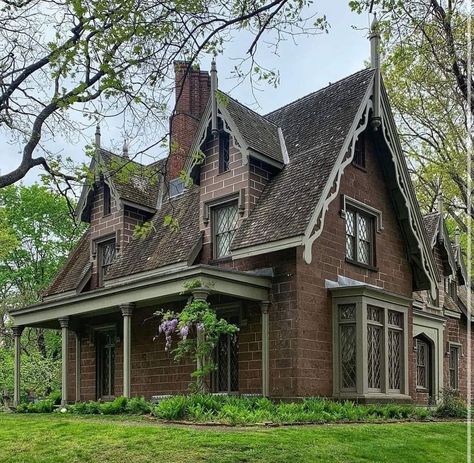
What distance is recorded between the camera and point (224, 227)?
60.3 feet

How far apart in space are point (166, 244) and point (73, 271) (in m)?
5.62

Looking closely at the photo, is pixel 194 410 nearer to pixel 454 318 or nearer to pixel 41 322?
pixel 41 322

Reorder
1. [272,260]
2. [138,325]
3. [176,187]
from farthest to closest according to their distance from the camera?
1. [176,187]
2. [138,325]
3. [272,260]

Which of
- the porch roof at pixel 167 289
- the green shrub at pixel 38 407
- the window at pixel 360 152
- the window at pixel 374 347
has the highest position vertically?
the window at pixel 360 152

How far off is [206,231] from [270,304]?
11.3 ft

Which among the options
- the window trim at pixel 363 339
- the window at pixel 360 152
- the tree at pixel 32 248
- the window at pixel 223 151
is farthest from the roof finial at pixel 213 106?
the tree at pixel 32 248

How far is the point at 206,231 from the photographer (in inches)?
734

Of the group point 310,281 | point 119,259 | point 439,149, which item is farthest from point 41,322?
point 439,149

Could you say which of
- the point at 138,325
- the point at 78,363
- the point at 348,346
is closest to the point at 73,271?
the point at 78,363

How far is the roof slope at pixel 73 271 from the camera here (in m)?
23.1

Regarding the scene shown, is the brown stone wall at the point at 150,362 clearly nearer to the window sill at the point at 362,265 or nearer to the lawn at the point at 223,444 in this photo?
the window sill at the point at 362,265

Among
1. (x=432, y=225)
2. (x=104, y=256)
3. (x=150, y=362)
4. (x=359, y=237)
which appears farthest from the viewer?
(x=432, y=225)

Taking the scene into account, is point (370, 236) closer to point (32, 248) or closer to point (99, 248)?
point (99, 248)

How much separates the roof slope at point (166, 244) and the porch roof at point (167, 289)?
121 centimetres
